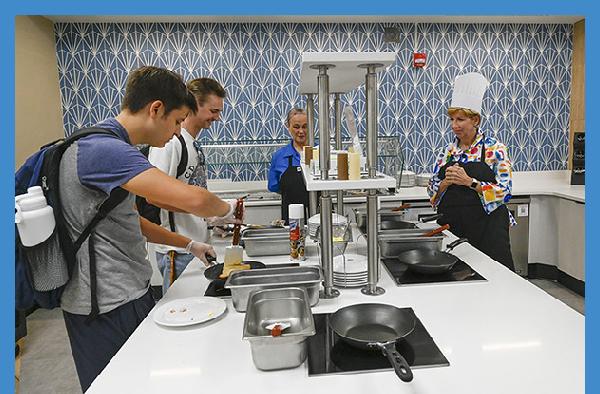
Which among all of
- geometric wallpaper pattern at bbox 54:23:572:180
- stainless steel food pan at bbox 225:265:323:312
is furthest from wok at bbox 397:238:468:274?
geometric wallpaper pattern at bbox 54:23:572:180

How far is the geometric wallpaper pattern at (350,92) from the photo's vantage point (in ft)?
13.1

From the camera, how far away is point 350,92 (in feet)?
13.1

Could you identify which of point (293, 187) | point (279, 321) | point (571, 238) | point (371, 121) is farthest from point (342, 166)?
point (571, 238)

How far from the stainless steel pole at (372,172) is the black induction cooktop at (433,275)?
13cm

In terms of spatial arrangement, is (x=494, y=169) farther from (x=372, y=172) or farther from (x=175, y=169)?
(x=175, y=169)

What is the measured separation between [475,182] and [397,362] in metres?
1.72

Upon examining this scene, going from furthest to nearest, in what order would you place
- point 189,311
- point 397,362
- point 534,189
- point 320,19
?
point 320,19 → point 534,189 → point 189,311 → point 397,362

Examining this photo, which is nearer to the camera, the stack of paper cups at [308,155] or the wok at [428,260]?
the wok at [428,260]

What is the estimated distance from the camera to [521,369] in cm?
105

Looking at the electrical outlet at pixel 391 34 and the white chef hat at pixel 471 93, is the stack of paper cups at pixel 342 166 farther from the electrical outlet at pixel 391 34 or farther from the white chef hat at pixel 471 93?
the electrical outlet at pixel 391 34

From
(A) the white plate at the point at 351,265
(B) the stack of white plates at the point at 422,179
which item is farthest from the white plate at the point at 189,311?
(B) the stack of white plates at the point at 422,179

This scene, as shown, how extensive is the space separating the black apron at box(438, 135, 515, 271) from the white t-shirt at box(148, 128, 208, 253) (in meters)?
1.42

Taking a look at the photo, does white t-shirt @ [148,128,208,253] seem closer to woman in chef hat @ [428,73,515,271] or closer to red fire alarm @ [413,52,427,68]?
woman in chef hat @ [428,73,515,271]

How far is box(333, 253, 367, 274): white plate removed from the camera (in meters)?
A: 1.64
